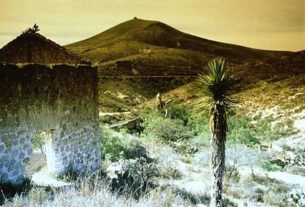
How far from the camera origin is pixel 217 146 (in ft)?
18.0

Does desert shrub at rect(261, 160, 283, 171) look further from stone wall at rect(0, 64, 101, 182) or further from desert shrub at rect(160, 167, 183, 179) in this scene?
stone wall at rect(0, 64, 101, 182)

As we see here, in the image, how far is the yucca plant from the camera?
542cm

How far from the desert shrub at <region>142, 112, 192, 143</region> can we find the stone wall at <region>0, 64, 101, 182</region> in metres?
0.80

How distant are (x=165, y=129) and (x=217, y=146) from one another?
1.81 metres

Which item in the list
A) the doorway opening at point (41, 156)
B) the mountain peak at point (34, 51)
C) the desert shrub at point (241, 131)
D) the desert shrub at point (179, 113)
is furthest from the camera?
the desert shrub at point (179, 113)

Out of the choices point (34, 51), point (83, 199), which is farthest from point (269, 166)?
point (34, 51)

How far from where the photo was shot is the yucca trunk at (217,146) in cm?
541

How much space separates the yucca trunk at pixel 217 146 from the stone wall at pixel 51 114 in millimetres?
1737

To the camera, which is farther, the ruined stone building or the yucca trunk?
the yucca trunk

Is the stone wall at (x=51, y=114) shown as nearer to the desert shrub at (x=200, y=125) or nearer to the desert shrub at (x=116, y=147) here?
the desert shrub at (x=116, y=147)

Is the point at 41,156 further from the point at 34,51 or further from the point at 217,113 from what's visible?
the point at 217,113

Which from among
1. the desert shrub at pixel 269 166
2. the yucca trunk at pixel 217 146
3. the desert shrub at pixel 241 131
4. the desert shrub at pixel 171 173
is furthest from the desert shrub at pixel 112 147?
the desert shrub at pixel 269 166

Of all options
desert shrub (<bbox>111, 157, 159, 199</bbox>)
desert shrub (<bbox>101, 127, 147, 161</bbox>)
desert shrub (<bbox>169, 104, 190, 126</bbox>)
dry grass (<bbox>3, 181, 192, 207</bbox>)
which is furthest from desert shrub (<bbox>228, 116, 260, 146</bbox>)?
dry grass (<bbox>3, 181, 192, 207</bbox>)

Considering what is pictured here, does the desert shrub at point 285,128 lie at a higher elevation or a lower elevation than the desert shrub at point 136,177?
higher
